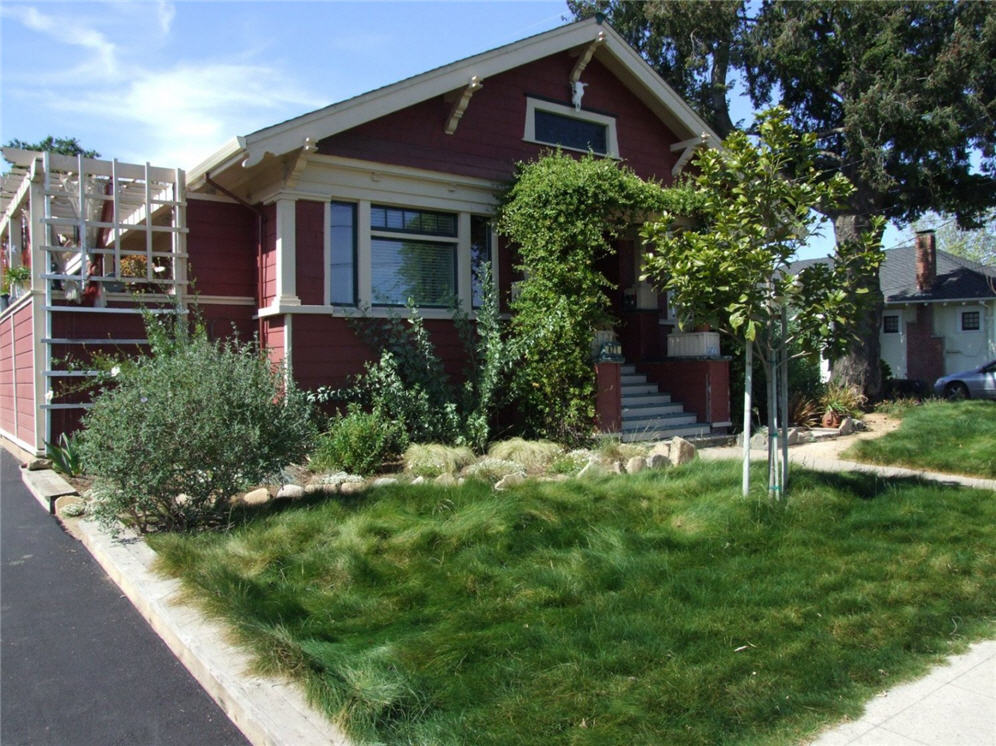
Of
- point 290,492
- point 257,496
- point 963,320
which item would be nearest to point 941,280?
point 963,320

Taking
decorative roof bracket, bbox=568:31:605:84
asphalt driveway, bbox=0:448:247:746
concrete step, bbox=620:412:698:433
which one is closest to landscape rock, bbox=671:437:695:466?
concrete step, bbox=620:412:698:433

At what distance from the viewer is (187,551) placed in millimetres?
5086

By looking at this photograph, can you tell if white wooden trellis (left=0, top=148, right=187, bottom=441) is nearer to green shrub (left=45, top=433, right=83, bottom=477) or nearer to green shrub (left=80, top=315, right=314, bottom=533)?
green shrub (left=45, top=433, right=83, bottom=477)

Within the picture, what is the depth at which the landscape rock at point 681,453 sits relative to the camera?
8.59 metres

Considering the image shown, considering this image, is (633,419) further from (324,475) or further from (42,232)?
(42,232)

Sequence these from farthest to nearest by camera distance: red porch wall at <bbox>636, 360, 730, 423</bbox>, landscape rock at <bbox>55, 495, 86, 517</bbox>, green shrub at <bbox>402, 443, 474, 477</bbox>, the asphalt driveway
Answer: red porch wall at <bbox>636, 360, 730, 423</bbox> → green shrub at <bbox>402, 443, 474, 477</bbox> → landscape rock at <bbox>55, 495, 86, 517</bbox> → the asphalt driveway

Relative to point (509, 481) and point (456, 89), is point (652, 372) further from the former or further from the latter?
point (509, 481)

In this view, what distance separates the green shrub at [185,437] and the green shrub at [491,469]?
1.92m

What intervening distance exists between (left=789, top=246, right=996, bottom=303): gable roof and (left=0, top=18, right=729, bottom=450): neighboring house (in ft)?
48.2

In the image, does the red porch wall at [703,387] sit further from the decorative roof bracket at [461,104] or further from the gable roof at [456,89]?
the decorative roof bracket at [461,104]

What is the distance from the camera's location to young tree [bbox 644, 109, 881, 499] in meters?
6.15

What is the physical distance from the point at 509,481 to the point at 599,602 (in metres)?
2.96

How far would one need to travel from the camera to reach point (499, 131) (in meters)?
11.4

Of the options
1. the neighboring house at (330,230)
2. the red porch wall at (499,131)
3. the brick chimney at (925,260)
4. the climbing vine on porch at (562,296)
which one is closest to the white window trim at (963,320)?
the brick chimney at (925,260)
